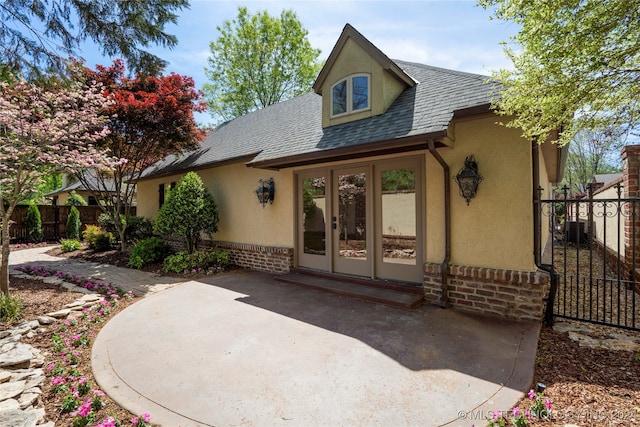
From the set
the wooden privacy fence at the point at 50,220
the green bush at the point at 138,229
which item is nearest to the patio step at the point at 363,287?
the green bush at the point at 138,229

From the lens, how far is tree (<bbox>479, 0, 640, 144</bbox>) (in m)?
2.86

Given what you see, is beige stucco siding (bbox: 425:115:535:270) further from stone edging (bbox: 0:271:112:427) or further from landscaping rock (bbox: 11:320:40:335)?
landscaping rock (bbox: 11:320:40:335)

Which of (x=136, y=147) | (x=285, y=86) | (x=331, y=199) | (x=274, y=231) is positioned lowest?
(x=274, y=231)

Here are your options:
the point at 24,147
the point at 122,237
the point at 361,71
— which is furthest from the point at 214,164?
the point at 122,237

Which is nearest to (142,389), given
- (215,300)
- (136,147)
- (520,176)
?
(215,300)

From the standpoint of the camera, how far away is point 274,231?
7742 millimetres

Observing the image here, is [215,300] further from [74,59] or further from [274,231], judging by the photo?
[74,59]

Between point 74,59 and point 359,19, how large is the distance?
18.8 ft

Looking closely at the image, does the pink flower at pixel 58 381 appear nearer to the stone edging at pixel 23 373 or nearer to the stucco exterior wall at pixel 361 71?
the stone edging at pixel 23 373

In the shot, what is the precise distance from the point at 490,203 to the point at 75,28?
23.8ft

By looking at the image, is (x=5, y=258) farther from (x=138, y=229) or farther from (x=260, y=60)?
(x=260, y=60)

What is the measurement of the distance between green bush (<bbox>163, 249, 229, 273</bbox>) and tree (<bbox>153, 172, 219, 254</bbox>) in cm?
66

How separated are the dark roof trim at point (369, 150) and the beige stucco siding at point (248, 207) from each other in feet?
2.88

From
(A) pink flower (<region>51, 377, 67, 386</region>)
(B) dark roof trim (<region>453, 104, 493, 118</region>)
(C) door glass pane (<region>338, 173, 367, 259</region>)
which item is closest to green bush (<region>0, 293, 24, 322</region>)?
(A) pink flower (<region>51, 377, 67, 386</region>)
